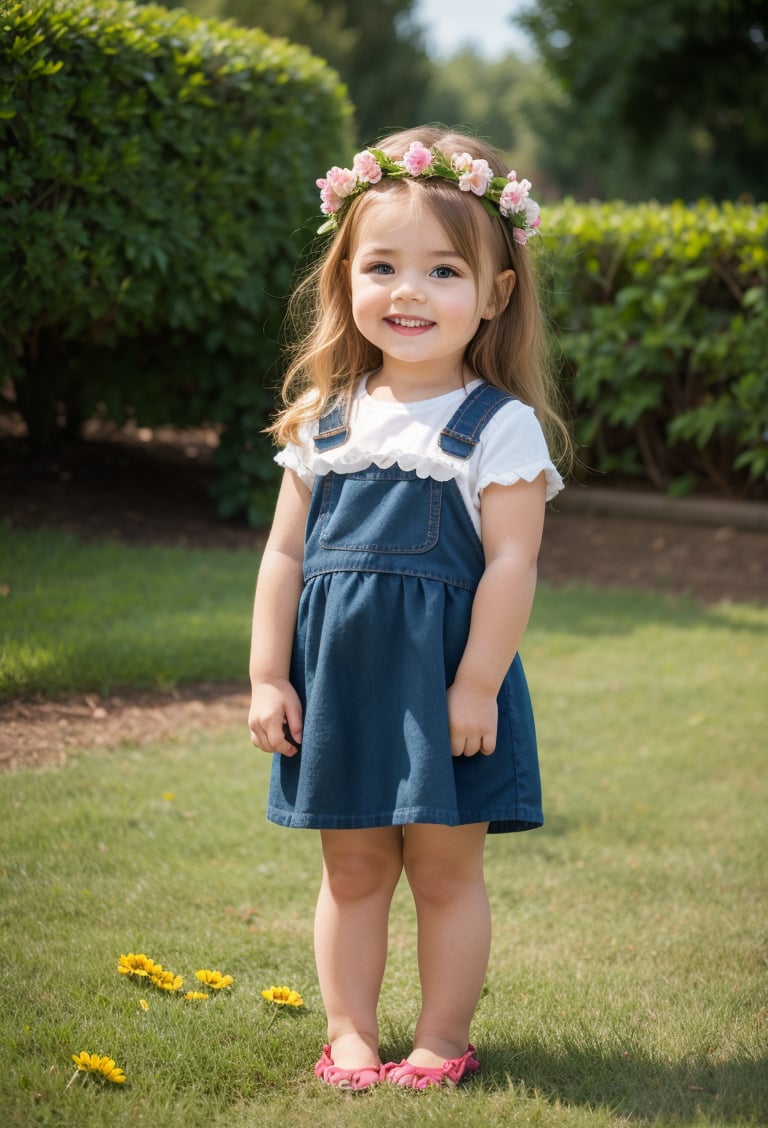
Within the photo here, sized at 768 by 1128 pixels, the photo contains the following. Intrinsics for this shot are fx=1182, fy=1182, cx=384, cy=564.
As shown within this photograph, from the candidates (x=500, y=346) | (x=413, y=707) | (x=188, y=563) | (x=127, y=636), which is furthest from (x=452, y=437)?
(x=188, y=563)

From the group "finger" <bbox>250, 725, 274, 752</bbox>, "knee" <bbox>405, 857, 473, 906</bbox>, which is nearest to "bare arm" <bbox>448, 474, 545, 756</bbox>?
"knee" <bbox>405, 857, 473, 906</bbox>

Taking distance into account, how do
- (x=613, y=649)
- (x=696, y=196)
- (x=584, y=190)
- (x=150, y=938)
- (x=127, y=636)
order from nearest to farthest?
(x=150, y=938) → (x=127, y=636) → (x=613, y=649) → (x=696, y=196) → (x=584, y=190)

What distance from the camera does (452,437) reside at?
2150mm

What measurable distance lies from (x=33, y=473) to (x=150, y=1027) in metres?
4.73

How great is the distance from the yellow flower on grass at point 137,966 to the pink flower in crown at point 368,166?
1651mm

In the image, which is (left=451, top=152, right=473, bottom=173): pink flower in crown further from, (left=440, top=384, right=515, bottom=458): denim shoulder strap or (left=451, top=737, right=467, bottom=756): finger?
(left=451, top=737, right=467, bottom=756): finger

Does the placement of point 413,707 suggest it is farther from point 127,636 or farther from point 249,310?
point 249,310

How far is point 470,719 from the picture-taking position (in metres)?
2.08

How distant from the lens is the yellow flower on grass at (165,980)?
2447 millimetres

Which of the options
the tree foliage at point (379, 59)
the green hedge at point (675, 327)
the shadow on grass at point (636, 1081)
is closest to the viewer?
the shadow on grass at point (636, 1081)

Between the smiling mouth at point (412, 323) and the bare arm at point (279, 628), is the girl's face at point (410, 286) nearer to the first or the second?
the smiling mouth at point (412, 323)

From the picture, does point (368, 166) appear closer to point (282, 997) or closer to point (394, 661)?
point (394, 661)

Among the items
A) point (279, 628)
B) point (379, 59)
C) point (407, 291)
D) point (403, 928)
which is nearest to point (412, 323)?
point (407, 291)

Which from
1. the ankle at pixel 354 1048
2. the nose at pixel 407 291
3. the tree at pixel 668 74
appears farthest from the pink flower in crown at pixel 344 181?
the tree at pixel 668 74
